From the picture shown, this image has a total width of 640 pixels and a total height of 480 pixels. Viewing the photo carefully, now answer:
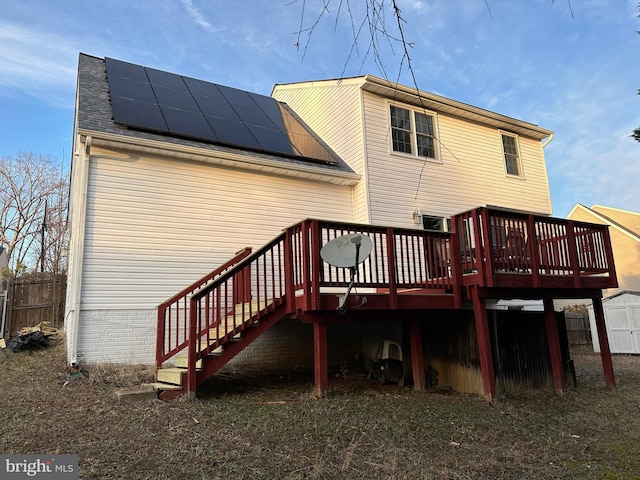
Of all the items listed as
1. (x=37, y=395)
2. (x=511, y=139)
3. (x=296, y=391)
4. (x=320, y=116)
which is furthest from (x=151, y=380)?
(x=511, y=139)

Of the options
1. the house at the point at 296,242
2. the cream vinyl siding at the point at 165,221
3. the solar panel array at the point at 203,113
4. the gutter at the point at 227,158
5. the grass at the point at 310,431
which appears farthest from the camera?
the solar panel array at the point at 203,113

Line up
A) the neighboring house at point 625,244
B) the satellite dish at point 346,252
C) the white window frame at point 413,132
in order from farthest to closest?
1. the neighboring house at point 625,244
2. the white window frame at point 413,132
3. the satellite dish at point 346,252

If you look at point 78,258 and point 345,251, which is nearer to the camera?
point 345,251

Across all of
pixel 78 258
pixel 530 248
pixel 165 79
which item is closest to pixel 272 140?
pixel 165 79

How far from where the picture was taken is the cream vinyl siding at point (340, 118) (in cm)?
1000

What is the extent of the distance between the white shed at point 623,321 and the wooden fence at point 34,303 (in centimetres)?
1575

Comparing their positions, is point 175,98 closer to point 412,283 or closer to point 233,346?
point 233,346

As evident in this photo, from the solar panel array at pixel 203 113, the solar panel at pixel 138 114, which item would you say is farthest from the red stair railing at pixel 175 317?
the solar panel at pixel 138 114

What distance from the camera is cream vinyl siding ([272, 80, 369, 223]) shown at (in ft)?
32.8

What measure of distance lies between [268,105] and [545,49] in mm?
10319

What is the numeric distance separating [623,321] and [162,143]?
572 inches

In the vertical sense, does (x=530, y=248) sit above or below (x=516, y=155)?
below

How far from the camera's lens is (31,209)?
80.8ft

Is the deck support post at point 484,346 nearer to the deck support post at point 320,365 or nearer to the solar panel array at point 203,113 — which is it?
the deck support post at point 320,365
